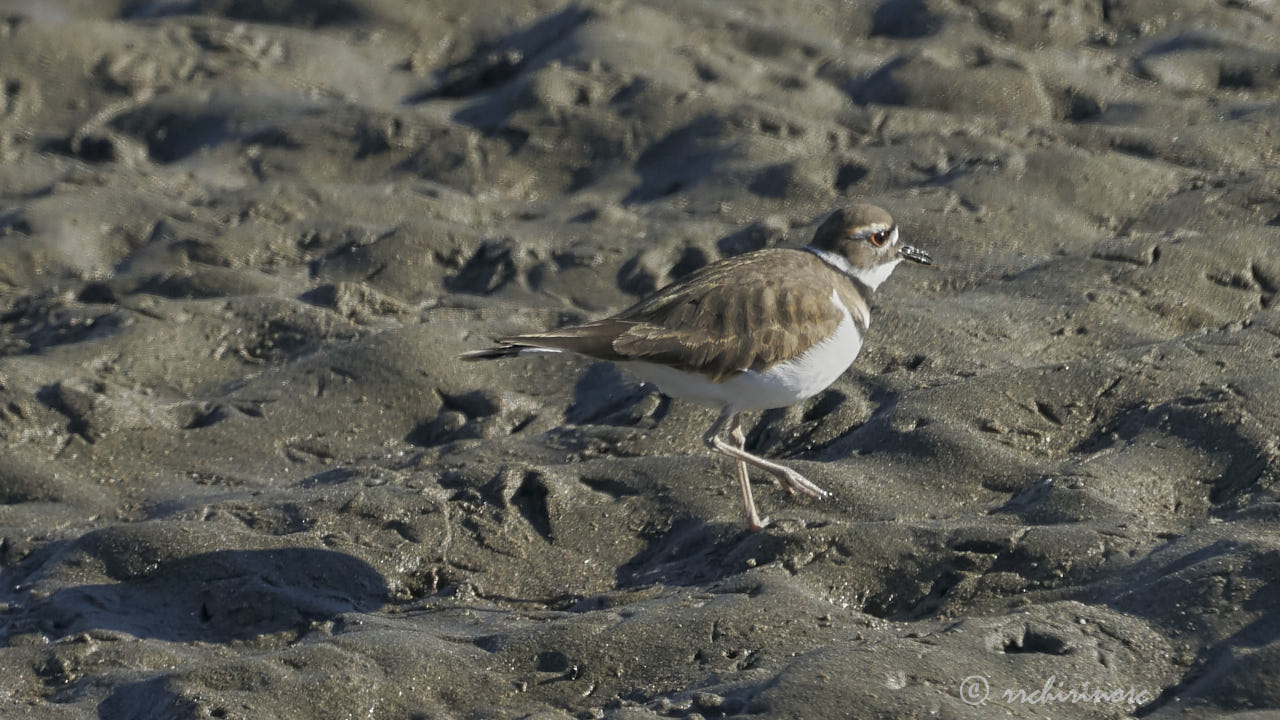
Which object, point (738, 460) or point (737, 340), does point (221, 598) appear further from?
point (737, 340)

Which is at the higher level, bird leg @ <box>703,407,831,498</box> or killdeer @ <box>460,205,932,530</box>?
killdeer @ <box>460,205,932,530</box>

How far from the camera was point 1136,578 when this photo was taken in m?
5.50

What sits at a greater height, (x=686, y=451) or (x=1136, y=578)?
(x=1136, y=578)

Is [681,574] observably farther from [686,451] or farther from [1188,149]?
[1188,149]

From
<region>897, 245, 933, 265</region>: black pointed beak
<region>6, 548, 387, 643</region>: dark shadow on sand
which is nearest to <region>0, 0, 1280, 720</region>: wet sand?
<region>6, 548, 387, 643</region>: dark shadow on sand

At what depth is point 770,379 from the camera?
664 cm

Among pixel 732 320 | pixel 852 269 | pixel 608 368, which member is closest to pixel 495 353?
pixel 732 320

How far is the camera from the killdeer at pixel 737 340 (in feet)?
21.8

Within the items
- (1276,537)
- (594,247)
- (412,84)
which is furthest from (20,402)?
(1276,537)

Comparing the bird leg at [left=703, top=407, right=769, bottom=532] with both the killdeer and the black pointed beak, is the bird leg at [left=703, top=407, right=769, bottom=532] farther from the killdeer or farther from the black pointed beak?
the black pointed beak

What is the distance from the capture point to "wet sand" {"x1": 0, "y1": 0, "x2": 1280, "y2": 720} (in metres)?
5.45

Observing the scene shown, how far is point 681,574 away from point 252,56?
837cm

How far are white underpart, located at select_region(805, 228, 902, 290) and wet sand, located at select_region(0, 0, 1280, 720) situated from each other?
1.45 feet

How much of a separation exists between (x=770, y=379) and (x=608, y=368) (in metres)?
1.87
